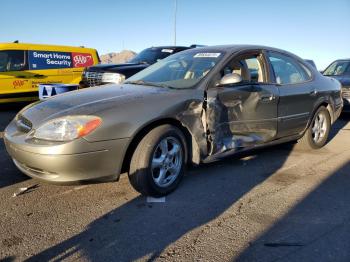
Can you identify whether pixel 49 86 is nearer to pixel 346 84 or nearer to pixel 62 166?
pixel 62 166

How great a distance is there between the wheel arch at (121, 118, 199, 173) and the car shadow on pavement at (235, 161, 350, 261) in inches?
44.6

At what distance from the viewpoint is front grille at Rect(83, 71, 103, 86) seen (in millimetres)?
8365

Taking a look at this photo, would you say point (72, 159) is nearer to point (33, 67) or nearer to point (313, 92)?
point (313, 92)

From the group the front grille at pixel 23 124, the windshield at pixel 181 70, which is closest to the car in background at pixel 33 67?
the windshield at pixel 181 70

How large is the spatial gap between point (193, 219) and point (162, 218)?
0.27m

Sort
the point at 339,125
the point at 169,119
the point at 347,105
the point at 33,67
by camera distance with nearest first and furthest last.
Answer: the point at 169,119 → the point at 339,125 → the point at 347,105 → the point at 33,67

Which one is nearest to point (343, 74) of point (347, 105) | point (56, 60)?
point (347, 105)

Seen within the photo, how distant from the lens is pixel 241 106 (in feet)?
14.4

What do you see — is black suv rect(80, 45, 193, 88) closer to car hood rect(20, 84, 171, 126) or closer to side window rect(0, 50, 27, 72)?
side window rect(0, 50, 27, 72)

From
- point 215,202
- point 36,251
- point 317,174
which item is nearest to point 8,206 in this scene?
point 36,251

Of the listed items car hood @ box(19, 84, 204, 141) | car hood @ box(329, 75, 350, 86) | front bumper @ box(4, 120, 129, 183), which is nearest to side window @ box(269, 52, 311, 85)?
car hood @ box(19, 84, 204, 141)

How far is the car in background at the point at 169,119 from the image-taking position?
10.9 feet

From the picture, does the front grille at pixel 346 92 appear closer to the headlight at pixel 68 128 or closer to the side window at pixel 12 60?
the headlight at pixel 68 128

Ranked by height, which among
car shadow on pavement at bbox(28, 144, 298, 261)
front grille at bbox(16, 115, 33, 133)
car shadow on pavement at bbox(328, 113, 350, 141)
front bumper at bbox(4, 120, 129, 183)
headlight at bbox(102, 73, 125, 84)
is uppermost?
headlight at bbox(102, 73, 125, 84)
